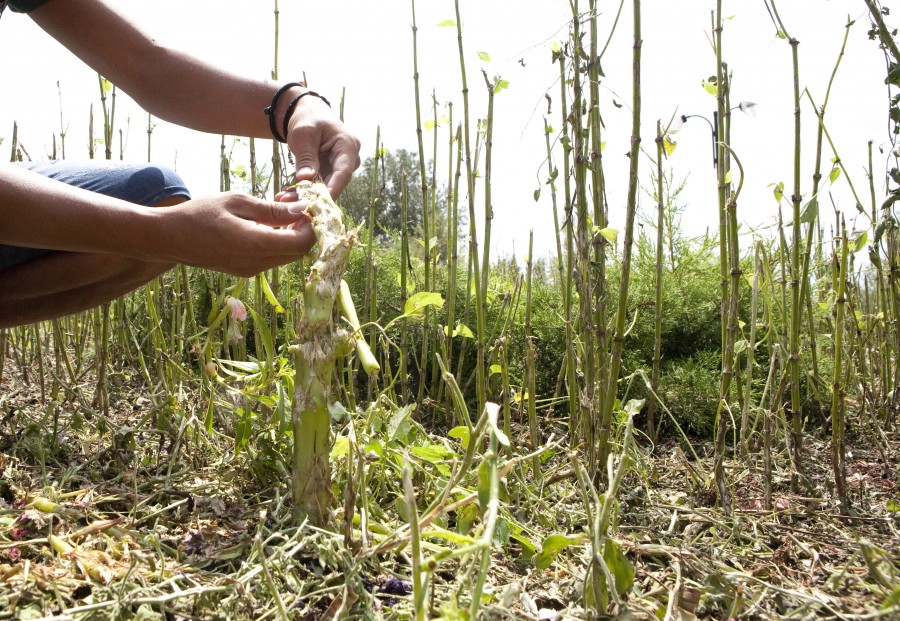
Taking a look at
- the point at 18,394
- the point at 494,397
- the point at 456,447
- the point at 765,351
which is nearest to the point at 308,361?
the point at 456,447

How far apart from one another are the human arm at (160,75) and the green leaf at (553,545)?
88 centimetres

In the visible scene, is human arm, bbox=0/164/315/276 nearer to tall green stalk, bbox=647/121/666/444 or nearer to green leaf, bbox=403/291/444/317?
green leaf, bbox=403/291/444/317

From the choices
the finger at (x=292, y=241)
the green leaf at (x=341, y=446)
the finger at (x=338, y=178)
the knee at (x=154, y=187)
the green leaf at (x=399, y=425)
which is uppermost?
the knee at (x=154, y=187)

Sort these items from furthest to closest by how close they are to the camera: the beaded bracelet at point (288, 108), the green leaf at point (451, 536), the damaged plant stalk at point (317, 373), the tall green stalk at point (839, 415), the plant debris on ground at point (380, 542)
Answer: the beaded bracelet at point (288, 108)
the tall green stalk at point (839, 415)
the damaged plant stalk at point (317, 373)
the plant debris on ground at point (380, 542)
the green leaf at point (451, 536)

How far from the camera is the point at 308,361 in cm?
87

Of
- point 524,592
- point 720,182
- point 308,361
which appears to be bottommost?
point 524,592

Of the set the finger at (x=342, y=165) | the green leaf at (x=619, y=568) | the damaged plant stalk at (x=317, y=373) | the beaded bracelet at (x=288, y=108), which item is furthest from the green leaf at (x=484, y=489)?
the beaded bracelet at (x=288, y=108)

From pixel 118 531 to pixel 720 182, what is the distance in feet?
3.57

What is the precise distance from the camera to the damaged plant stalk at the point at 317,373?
2.84 ft

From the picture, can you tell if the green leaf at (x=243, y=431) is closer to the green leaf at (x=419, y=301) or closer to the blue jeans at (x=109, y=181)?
the green leaf at (x=419, y=301)

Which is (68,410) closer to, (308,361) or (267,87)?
(267,87)

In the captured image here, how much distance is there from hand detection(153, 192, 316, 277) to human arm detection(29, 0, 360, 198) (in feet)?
1.19

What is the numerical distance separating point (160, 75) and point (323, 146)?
1.47ft

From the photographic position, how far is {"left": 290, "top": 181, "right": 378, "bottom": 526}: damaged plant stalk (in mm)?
865
